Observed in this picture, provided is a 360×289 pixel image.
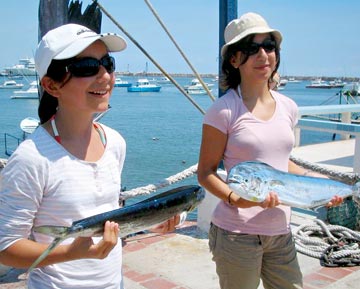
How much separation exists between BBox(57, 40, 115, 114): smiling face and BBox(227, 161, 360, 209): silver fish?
0.71 metres

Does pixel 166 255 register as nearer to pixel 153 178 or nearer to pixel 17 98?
pixel 153 178

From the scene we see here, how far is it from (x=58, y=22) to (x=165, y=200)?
2.15 metres

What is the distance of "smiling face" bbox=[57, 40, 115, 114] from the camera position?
1.59m

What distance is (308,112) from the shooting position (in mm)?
6406

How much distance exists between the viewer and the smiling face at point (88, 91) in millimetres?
1586

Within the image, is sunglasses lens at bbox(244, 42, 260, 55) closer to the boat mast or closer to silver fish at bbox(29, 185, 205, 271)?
silver fish at bbox(29, 185, 205, 271)

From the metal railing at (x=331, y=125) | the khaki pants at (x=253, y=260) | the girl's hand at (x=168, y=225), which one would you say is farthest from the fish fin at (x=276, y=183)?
the metal railing at (x=331, y=125)

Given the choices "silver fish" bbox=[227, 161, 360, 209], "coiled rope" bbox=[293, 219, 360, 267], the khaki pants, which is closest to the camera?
"silver fish" bbox=[227, 161, 360, 209]

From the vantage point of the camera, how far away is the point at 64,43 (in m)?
1.56

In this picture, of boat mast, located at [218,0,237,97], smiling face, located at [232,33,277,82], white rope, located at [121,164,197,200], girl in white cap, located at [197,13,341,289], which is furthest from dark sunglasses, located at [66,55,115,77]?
boat mast, located at [218,0,237,97]

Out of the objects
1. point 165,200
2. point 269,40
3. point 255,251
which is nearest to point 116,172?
point 165,200

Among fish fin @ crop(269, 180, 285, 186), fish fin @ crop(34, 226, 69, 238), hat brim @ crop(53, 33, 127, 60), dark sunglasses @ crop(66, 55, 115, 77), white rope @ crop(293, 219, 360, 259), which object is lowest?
white rope @ crop(293, 219, 360, 259)

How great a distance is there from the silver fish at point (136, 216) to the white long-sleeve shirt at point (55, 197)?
113mm

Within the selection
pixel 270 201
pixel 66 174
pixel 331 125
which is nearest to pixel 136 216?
pixel 66 174
